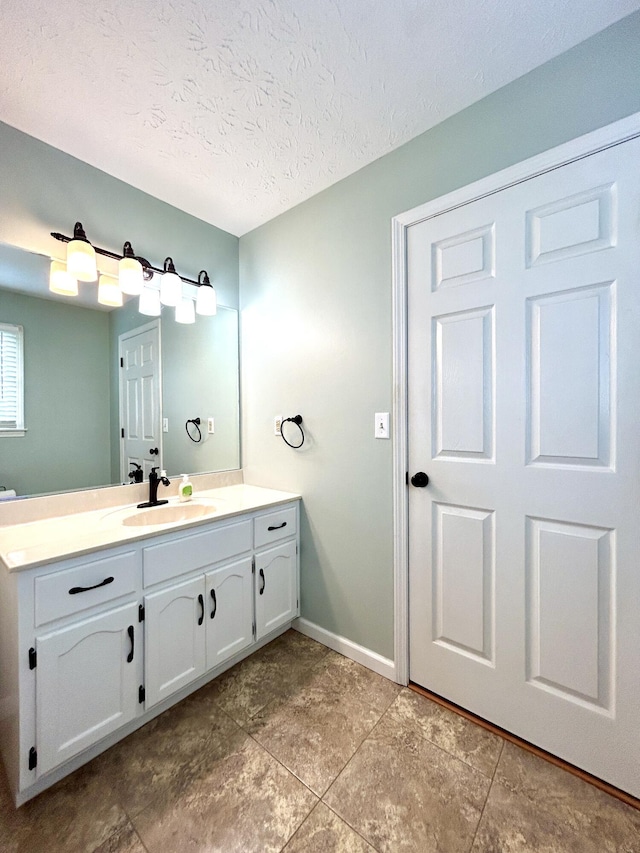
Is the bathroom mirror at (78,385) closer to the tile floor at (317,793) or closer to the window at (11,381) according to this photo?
the window at (11,381)

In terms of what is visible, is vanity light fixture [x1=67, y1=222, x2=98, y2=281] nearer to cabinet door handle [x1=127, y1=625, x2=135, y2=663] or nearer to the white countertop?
the white countertop

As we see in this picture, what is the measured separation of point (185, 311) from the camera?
2010 mm

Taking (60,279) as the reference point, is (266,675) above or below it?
below

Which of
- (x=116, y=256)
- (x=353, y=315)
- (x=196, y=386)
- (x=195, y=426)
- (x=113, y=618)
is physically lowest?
(x=113, y=618)

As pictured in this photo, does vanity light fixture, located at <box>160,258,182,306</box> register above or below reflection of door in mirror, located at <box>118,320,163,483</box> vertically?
above

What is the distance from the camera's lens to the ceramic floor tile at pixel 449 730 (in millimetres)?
1226

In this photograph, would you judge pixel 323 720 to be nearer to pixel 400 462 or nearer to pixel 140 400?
pixel 400 462

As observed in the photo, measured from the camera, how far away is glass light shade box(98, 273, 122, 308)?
1.69 m

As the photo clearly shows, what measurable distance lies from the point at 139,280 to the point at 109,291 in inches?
6.4

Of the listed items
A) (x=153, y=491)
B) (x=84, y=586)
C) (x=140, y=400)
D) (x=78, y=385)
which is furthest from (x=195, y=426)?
(x=84, y=586)

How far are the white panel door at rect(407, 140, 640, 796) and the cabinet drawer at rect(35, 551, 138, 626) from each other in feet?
3.84

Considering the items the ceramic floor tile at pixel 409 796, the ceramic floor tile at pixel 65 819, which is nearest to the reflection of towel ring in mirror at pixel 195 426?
the ceramic floor tile at pixel 65 819

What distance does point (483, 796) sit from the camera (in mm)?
1095

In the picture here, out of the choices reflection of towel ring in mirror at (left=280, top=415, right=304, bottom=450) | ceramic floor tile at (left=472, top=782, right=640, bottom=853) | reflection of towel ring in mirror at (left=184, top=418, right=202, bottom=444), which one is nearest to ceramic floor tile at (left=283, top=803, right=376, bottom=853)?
ceramic floor tile at (left=472, top=782, right=640, bottom=853)
